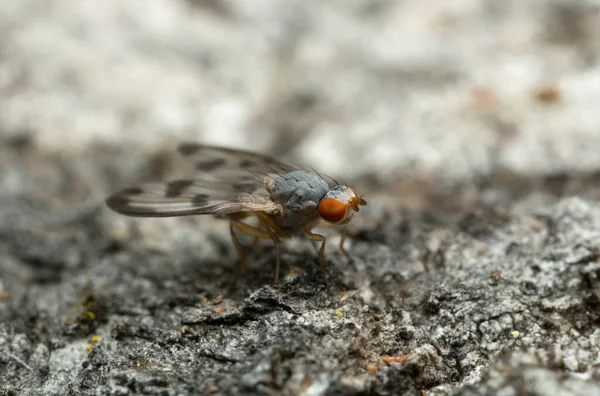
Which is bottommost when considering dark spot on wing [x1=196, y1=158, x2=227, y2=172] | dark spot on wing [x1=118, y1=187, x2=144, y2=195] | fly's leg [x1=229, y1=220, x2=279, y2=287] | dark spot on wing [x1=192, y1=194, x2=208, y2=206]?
fly's leg [x1=229, y1=220, x2=279, y2=287]

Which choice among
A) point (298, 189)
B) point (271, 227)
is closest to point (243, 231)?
point (271, 227)

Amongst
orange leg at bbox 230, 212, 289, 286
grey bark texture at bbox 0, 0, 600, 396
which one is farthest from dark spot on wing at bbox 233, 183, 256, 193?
grey bark texture at bbox 0, 0, 600, 396

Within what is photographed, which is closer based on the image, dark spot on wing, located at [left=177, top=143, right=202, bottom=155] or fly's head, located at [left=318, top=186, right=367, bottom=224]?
fly's head, located at [left=318, top=186, right=367, bottom=224]

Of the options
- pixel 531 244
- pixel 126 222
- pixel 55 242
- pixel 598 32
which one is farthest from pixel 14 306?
pixel 598 32

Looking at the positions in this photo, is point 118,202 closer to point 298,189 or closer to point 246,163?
point 246,163

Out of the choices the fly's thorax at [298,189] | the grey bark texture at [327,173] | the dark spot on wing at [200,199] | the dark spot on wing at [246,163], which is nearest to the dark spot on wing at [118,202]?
the dark spot on wing at [200,199]

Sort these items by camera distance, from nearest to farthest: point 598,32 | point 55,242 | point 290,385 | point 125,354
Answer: point 290,385
point 125,354
point 55,242
point 598,32

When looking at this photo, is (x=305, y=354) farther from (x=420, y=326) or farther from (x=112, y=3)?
(x=112, y=3)

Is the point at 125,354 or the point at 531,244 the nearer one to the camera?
the point at 125,354

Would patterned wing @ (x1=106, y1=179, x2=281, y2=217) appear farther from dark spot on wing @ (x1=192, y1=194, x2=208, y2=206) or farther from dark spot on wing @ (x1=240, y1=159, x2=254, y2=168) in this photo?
dark spot on wing @ (x1=240, y1=159, x2=254, y2=168)
